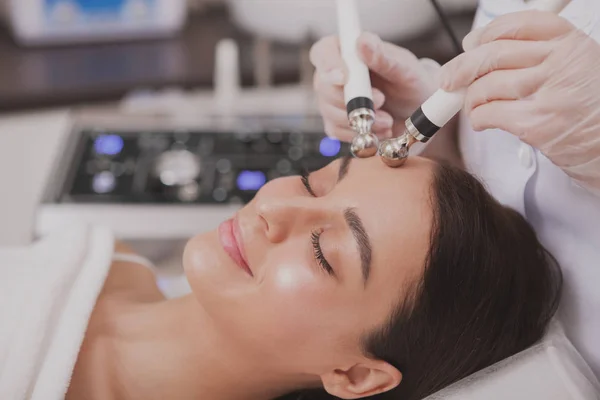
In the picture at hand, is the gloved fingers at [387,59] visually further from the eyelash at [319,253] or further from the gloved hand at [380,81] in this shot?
the eyelash at [319,253]

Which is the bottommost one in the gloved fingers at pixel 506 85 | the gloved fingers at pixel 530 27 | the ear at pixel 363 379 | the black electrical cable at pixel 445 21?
the ear at pixel 363 379

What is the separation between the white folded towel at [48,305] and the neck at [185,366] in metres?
0.08

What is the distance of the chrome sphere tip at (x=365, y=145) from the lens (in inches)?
32.4

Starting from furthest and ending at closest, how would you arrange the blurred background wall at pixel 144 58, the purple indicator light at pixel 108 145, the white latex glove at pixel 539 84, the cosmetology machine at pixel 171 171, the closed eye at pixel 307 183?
the blurred background wall at pixel 144 58, the purple indicator light at pixel 108 145, the cosmetology machine at pixel 171 171, the closed eye at pixel 307 183, the white latex glove at pixel 539 84

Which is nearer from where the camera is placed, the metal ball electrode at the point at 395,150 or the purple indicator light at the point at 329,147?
the metal ball electrode at the point at 395,150

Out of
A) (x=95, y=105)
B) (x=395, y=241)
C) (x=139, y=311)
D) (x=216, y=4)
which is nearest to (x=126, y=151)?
(x=95, y=105)

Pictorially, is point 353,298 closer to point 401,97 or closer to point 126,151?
point 401,97

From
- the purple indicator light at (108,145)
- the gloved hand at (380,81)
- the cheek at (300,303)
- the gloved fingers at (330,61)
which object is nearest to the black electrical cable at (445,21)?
the gloved hand at (380,81)

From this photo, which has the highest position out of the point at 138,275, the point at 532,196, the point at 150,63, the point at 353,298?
the point at 532,196

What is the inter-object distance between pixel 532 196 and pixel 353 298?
275 millimetres

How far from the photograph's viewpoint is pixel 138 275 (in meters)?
1.13

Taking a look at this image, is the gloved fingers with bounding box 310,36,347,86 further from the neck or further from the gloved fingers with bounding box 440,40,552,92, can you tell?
the neck

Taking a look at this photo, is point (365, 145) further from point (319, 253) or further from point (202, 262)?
point (202, 262)

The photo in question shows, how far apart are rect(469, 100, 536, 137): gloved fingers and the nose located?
213 mm
